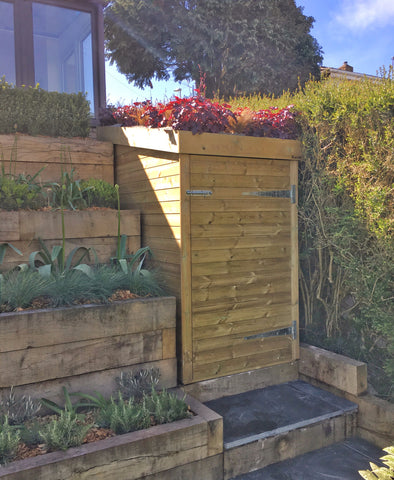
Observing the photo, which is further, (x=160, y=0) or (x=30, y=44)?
(x=160, y=0)

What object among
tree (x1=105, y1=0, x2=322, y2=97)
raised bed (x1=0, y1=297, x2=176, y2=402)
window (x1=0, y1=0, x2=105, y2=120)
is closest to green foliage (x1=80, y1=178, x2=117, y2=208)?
raised bed (x1=0, y1=297, x2=176, y2=402)

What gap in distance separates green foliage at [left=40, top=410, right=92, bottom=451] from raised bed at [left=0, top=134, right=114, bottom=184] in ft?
7.41

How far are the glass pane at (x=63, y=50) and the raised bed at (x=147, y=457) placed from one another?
5431mm

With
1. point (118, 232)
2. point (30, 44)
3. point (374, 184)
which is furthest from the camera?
point (30, 44)

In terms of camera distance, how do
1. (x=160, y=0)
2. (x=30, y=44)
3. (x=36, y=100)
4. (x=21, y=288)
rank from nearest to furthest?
(x=21, y=288) < (x=36, y=100) < (x=30, y=44) < (x=160, y=0)

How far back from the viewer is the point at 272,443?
282 cm

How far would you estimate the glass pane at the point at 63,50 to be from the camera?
256 inches

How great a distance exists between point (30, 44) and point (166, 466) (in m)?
5.87

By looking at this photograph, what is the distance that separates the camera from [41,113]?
14.1 feet

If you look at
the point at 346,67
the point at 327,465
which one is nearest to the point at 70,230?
the point at 327,465

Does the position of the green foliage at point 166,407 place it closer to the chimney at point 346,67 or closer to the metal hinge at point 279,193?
the metal hinge at point 279,193

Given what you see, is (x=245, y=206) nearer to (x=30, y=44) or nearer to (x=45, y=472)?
(x=45, y=472)

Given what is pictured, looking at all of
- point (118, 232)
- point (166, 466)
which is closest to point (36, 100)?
point (118, 232)

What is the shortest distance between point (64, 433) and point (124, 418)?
33 centimetres
